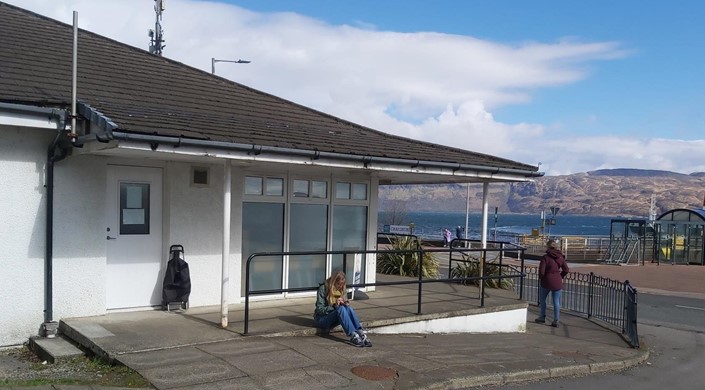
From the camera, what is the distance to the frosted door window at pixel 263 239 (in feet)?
34.9

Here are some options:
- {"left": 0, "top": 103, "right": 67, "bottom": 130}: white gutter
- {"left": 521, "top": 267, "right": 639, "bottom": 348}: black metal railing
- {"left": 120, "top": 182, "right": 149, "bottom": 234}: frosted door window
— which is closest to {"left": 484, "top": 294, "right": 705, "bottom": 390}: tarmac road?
{"left": 521, "top": 267, "right": 639, "bottom": 348}: black metal railing

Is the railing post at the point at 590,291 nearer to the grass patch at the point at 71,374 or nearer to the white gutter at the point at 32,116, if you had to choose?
the grass patch at the point at 71,374

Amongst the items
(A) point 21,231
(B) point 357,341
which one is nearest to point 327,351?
(B) point 357,341

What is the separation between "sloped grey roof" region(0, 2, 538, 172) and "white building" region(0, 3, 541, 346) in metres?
0.04

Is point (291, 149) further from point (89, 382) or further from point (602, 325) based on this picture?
point (602, 325)

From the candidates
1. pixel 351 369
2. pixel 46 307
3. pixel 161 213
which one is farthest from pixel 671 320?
pixel 46 307

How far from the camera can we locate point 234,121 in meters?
9.59

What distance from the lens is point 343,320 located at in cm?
836

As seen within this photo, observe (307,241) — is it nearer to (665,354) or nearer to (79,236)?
(79,236)

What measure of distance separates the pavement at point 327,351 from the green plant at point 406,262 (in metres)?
4.29

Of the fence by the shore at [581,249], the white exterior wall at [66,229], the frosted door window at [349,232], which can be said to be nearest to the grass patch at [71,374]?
the white exterior wall at [66,229]

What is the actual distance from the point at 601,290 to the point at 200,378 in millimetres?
10721

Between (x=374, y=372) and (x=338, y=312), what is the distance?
54.5 inches

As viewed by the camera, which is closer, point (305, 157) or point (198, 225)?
point (305, 157)
